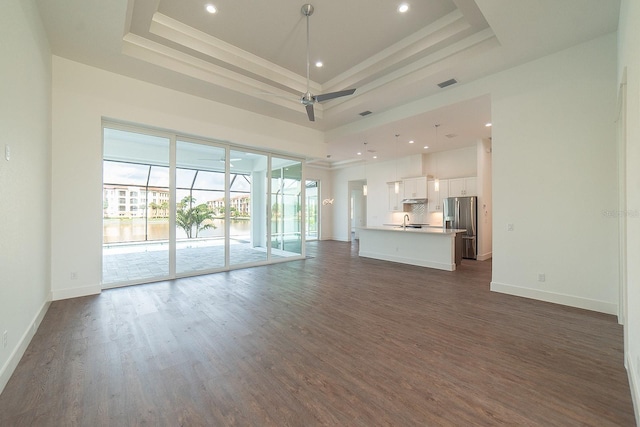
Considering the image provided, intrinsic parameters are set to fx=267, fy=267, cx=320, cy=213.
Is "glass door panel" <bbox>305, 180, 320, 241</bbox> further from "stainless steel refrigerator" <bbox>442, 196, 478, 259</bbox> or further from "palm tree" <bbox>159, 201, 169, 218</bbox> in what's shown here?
"palm tree" <bbox>159, 201, 169, 218</bbox>

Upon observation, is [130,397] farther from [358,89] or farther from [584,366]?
[358,89]

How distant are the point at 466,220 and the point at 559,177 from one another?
160 inches

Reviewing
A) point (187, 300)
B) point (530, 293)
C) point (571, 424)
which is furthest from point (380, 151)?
point (571, 424)

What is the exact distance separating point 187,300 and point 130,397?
214 cm

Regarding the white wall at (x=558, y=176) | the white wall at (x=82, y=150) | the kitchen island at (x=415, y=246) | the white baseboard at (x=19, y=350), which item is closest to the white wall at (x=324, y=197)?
the kitchen island at (x=415, y=246)

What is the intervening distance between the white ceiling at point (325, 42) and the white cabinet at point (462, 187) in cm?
263

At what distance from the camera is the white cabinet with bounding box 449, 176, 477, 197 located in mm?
7878

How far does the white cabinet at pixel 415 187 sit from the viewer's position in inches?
344

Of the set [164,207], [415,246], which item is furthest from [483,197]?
[164,207]

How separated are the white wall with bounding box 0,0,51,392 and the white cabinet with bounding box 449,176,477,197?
29.7 feet

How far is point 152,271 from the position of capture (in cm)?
520

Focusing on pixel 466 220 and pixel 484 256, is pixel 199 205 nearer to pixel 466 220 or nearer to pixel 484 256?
pixel 466 220

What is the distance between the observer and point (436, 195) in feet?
28.8

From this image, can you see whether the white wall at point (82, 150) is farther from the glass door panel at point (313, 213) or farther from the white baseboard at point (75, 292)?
the glass door panel at point (313, 213)
